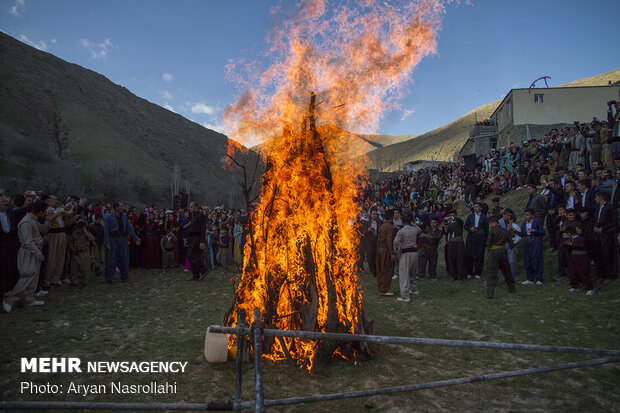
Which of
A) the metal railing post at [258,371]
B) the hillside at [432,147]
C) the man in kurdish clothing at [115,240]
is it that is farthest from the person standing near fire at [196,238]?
the hillside at [432,147]

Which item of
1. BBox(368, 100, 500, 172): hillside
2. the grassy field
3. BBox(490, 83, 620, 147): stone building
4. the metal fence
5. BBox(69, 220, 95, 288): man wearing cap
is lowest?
the grassy field

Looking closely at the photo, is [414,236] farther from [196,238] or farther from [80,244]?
[80,244]

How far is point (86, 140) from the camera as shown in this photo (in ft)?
245

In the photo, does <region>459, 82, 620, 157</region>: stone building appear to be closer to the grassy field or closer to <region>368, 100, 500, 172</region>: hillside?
the grassy field

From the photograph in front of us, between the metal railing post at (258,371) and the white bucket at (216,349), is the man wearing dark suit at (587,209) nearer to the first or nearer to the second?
the white bucket at (216,349)

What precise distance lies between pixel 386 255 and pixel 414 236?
3.12 ft

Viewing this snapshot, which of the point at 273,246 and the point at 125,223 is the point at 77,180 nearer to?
the point at 125,223

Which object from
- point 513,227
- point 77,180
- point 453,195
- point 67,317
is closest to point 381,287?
point 513,227

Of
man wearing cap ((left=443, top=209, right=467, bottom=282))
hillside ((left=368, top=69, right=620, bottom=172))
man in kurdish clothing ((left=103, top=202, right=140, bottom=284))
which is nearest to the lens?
man in kurdish clothing ((left=103, top=202, right=140, bottom=284))

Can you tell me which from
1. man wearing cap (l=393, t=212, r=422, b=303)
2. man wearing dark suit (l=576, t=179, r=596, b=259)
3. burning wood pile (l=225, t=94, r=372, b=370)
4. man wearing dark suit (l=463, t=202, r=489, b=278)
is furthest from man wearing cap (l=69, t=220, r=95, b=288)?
man wearing dark suit (l=576, t=179, r=596, b=259)

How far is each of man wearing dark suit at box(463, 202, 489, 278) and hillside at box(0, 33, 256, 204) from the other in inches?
1096

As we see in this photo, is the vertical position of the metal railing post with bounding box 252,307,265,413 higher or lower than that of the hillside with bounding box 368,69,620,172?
lower

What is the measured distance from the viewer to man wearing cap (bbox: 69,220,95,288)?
33.8ft

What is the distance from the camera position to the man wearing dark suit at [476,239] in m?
12.1
